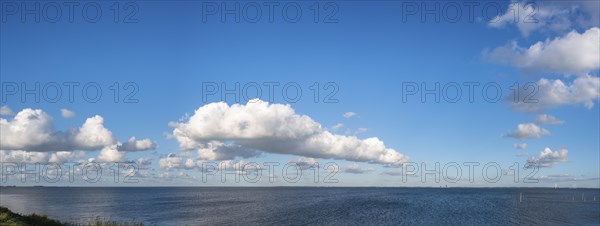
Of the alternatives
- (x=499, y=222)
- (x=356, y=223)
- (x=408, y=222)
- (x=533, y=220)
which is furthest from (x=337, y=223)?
(x=533, y=220)

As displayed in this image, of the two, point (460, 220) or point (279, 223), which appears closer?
point (279, 223)

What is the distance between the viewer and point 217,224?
7956 centimetres

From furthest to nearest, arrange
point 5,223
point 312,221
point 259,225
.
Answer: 1. point 312,221
2. point 259,225
3. point 5,223

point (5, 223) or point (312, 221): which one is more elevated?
point (5, 223)

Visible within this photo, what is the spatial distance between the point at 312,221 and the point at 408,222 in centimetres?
1815

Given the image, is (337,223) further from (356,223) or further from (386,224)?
(386,224)

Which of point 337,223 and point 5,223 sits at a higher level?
point 5,223

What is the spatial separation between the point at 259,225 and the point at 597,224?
6806 cm

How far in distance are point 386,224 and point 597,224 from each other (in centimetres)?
4514

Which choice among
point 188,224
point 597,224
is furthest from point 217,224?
point 597,224

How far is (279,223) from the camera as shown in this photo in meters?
82.6

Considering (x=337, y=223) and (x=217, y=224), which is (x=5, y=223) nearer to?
(x=217, y=224)

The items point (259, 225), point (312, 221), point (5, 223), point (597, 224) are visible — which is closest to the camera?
point (5, 223)

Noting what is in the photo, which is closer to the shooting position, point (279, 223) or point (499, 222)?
point (279, 223)
